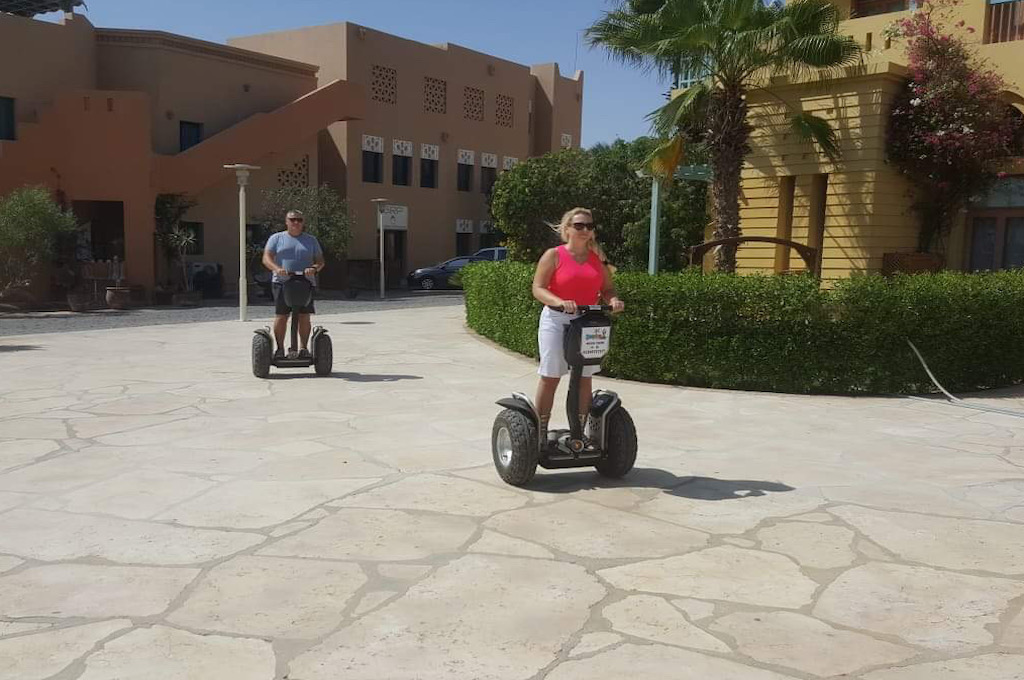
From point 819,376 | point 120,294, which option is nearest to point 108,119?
point 120,294

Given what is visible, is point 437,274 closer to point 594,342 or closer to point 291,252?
point 291,252

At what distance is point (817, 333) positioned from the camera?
9500 millimetres

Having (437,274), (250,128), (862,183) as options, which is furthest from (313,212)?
(862,183)

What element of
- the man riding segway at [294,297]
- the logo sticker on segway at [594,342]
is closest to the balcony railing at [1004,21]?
the man riding segway at [294,297]

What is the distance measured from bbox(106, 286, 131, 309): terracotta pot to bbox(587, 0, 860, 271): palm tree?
14101mm

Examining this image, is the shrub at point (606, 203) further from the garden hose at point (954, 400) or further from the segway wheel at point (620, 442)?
the segway wheel at point (620, 442)

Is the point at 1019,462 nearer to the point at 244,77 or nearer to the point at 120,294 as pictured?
the point at 120,294

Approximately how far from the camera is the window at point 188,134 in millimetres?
27997

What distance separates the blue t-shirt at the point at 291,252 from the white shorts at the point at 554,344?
491 centimetres

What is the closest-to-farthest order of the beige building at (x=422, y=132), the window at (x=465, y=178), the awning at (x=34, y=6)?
the beige building at (x=422, y=132) → the awning at (x=34, y=6) → the window at (x=465, y=178)

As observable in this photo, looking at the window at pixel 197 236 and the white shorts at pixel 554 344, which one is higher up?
the window at pixel 197 236

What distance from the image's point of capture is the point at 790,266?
1764cm

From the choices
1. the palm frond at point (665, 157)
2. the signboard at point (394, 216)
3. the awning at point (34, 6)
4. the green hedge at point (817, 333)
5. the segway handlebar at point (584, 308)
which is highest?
the awning at point (34, 6)

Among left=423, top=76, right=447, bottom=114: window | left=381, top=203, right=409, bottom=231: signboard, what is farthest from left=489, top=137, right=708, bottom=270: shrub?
left=423, top=76, right=447, bottom=114: window
